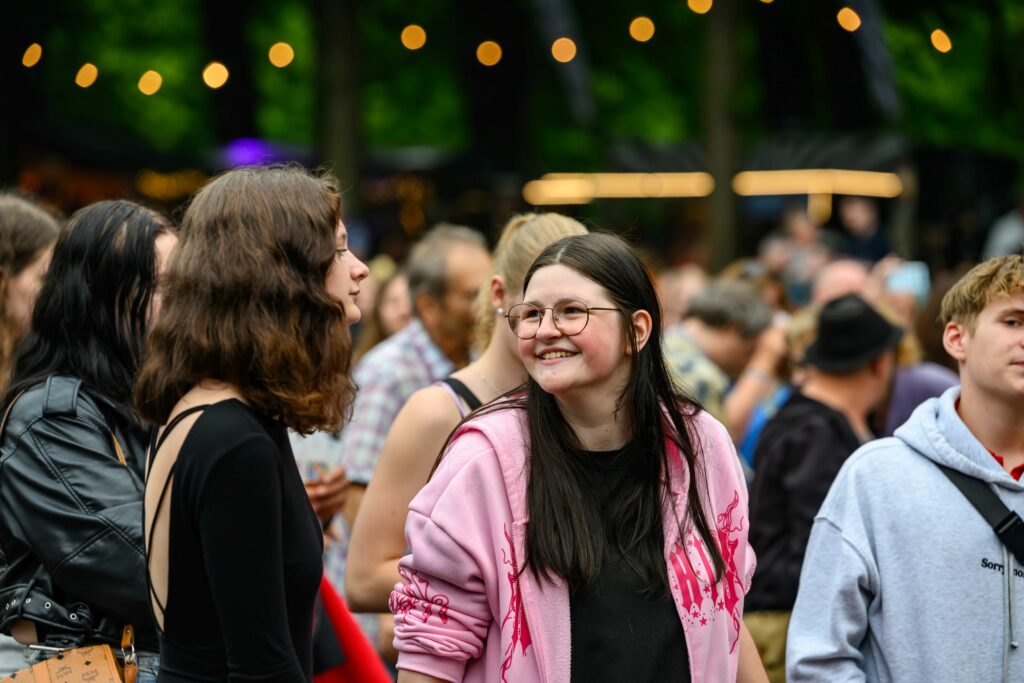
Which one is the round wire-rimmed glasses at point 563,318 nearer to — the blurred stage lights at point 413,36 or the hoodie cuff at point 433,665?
the hoodie cuff at point 433,665

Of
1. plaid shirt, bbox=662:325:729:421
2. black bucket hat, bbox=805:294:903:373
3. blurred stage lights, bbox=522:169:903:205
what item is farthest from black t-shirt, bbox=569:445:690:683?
blurred stage lights, bbox=522:169:903:205

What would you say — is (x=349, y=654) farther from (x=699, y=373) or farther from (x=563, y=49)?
(x=563, y=49)

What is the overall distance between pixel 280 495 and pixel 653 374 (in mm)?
1100

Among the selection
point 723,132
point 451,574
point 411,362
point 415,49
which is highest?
point 415,49

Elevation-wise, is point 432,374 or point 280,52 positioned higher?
point 280,52

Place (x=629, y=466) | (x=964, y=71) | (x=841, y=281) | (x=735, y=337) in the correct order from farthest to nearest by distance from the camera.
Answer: (x=964, y=71) < (x=841, y=281) < (x=735, y=337) < (x=629, y=466)

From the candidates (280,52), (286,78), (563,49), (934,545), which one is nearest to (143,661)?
(934,545)

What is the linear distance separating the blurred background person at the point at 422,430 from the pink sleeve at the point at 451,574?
94 centimetres

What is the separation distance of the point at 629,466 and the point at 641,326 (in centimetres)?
34

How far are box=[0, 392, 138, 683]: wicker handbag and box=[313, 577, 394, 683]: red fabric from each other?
519 millimetres

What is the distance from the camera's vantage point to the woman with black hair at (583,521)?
319 cm

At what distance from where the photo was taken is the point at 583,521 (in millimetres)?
3252

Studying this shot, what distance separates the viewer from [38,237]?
466 cm

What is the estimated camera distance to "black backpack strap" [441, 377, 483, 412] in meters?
4.26
